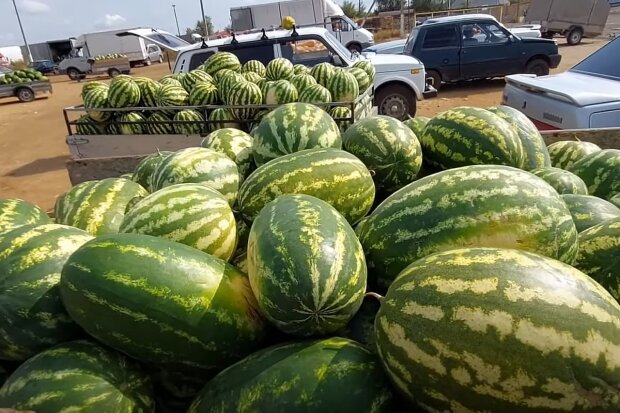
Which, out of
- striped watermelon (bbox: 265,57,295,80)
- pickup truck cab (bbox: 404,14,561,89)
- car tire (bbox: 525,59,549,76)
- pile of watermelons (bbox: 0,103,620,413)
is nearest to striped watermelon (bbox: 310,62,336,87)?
striped watermelon (bbox: 265,57,295,80)

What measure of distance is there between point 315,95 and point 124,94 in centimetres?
273

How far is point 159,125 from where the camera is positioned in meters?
5.97

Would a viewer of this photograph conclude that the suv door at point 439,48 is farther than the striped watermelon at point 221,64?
Yes

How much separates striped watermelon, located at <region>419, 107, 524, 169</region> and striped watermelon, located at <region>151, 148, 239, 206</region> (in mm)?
1114

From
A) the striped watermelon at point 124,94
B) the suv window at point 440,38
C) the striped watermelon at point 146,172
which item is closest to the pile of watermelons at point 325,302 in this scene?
the striped watermelon at point 146,172

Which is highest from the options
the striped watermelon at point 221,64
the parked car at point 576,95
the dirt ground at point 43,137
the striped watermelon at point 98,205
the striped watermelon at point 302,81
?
the striped watermelon at point 221,64

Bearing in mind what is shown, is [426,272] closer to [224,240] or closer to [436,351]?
[436,351]

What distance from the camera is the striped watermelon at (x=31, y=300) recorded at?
1599 millimetres

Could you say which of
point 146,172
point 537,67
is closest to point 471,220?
point 146,172

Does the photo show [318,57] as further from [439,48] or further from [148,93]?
[439,48]

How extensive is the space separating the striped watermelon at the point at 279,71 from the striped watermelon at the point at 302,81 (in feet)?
1.18

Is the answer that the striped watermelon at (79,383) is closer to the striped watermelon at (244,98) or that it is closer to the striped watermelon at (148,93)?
the striped watermelon at (244,98)

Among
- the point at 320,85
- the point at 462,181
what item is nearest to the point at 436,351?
the point at 462,181

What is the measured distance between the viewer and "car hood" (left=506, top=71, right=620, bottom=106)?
5.24 m
